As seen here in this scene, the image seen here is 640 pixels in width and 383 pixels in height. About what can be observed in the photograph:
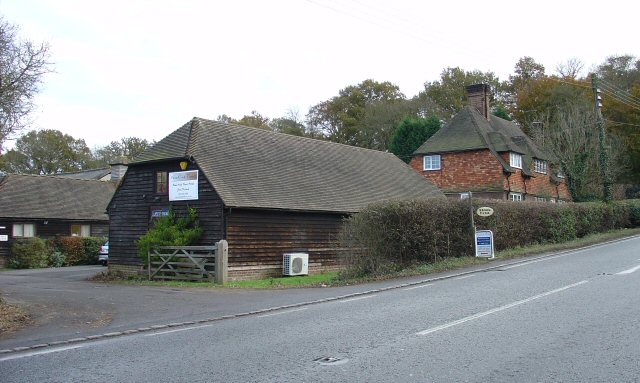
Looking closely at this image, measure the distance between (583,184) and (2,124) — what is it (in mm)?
44892

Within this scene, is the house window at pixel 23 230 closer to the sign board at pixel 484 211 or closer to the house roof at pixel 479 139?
the sign board at pixel 484 211

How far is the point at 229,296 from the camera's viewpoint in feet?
51.7

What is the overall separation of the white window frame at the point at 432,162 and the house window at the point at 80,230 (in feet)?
86.1

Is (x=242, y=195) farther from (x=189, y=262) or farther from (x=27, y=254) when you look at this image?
(x=27, y=254)

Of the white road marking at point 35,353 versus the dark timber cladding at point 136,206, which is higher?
the dark timber cladding at point 136,206

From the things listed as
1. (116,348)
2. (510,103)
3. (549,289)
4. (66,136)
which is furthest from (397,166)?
(66,136)

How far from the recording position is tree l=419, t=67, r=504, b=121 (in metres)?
66.4

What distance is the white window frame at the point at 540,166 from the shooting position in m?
46.9

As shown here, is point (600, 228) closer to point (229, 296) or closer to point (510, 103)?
point (229, 296)

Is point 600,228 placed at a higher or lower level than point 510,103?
lower

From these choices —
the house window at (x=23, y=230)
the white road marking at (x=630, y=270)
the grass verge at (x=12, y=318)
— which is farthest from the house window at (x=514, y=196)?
the grass verge at (x=12, y=318)

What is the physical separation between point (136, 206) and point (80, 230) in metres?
16.1

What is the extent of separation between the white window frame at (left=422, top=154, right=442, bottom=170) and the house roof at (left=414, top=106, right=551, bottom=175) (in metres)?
0.52

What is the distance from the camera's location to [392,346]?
780 centimetres
